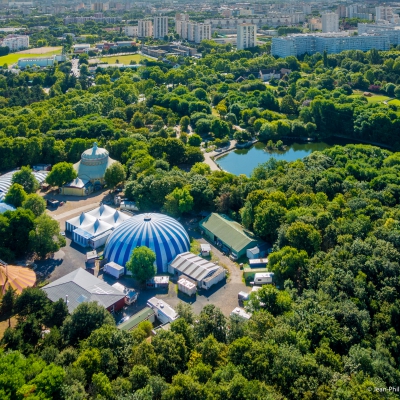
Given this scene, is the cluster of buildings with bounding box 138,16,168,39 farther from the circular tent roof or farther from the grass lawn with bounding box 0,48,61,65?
the circular tent roof

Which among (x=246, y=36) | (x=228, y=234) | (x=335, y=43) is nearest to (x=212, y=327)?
(x=228, y=234)

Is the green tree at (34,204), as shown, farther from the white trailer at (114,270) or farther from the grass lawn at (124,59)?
the grass lawn at (124,59)

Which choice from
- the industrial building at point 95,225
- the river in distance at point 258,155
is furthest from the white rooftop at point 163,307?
the river in distance at point 258,155

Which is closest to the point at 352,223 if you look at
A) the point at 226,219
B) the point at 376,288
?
the point at 376,288

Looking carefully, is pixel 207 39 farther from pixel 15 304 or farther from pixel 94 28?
pixel 15 304

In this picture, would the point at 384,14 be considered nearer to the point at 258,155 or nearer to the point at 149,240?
the point at 258,155
